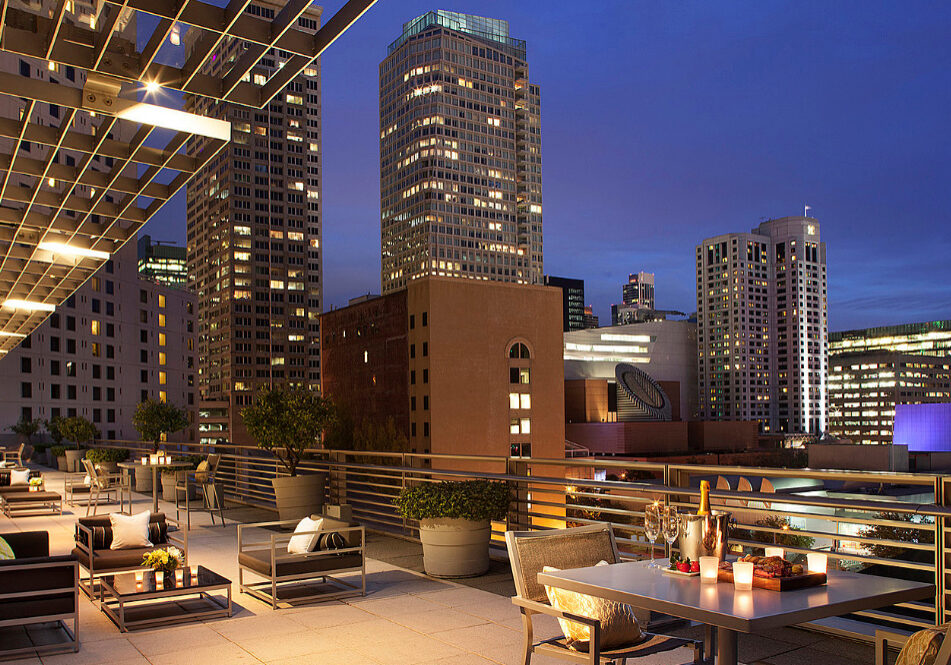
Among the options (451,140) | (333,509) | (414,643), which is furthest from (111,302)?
(451,140)

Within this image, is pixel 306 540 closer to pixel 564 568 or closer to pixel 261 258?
pixel 564 568

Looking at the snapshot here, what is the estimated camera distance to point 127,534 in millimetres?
8133

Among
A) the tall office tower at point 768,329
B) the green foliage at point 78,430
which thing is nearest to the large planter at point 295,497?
the green foliage at point 78,430

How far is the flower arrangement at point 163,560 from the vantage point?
7.17 meters

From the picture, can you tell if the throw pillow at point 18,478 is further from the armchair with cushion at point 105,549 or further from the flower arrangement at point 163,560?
the flower arrangement at point 163,560

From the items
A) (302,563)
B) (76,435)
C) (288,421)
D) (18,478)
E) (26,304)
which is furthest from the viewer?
(76,435)

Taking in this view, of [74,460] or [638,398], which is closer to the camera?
[74,460]

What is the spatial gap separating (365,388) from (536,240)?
10603 centimetres

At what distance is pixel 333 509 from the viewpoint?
32.9ft

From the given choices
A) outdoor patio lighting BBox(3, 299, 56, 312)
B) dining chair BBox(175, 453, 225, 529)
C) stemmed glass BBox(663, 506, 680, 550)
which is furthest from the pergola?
outdoor patio lighting BBox(3, 299, 56, 312)

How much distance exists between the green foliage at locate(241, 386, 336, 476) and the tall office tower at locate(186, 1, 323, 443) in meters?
140

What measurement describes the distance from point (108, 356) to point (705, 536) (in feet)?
227

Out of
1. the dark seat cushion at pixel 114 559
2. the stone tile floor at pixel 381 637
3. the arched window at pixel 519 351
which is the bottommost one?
the stone tile floor at pixel 381 637

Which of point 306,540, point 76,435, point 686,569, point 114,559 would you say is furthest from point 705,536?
point 76,435
